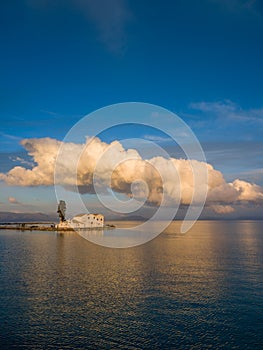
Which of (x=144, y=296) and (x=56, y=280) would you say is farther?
(x=56, y=280)

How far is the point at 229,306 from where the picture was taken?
45750 millimetres

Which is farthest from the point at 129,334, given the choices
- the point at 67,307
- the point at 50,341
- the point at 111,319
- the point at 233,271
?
the point at 233,271

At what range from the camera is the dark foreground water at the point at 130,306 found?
1369 inches

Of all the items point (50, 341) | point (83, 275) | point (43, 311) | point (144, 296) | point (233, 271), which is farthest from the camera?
point (233, 271)

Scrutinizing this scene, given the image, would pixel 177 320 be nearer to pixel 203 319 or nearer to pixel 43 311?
pixel 203 319

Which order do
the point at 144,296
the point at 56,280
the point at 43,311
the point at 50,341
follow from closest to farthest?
the point at 50,341 → the point at 43,311 → the point at 144,296 → the point at 56,280

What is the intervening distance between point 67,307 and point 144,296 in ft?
41.7

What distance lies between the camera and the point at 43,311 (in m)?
43.1

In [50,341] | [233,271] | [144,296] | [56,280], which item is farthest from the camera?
[233,271]

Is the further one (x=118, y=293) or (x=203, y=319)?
(x=118, y=293)

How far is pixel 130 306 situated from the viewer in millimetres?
45531

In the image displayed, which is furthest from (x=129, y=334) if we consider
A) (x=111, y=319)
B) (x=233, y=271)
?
(x=233, y=271)

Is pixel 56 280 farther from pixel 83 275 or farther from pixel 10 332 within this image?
pixel 10 332

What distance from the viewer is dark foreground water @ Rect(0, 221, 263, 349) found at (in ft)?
114
